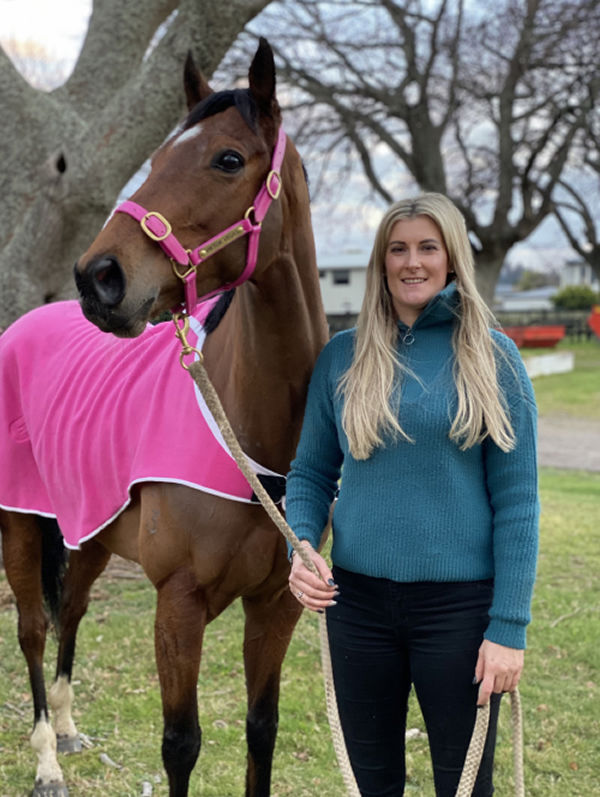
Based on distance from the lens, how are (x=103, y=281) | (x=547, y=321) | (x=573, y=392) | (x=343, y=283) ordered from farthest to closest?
(x=343, y=283) < (x=547, y=321) < (x=573, y=392) < (x=103, y=281)

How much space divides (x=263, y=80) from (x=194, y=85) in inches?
11.1

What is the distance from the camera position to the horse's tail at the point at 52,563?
10.9ft

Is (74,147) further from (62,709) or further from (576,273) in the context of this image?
(576,273)

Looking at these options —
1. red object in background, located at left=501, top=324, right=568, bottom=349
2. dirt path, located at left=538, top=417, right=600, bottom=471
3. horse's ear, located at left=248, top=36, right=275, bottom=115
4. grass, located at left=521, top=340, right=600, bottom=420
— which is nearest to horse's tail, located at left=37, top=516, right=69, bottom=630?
horse's ear, located at left=248, top=36, right=275, bottom=115

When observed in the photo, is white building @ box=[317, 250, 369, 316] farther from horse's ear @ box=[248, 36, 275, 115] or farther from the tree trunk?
horse's ear @ box=[248, 36, 275, 115]

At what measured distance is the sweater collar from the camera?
77.4 inches

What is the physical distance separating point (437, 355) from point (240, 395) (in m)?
0.57

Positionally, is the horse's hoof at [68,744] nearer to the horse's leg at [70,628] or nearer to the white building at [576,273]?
the horse's leg at [70,628]

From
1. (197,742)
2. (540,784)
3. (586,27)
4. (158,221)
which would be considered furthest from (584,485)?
(586,27)

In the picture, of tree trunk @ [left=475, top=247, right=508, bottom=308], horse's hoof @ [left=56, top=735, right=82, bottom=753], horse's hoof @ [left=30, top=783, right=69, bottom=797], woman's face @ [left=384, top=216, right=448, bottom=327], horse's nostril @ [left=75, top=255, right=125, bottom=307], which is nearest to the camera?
horse's nostril @ [left=75, top=255, right=125, bottom=307]

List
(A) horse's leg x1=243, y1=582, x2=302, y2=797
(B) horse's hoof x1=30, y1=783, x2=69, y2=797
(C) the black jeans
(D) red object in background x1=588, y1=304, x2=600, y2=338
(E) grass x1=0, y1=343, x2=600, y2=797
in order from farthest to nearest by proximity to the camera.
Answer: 1. (D) red object in background x1=588, y1=304, x2=600, y2=338
2. (E) grass x1=0, y1=343, x2=600, y2=797
3. (B) horse's hoof x1=30, y1=783, x2=69, y2=797
4. (A) horse's leg x1=243, y1=582, x2=302, y2=797
5. (C) the black jeans

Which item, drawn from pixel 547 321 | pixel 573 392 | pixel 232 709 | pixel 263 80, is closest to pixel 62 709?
pixel 232 709

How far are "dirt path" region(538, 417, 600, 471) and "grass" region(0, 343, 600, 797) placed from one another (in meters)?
5.49

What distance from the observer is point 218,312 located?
239 centimetres
